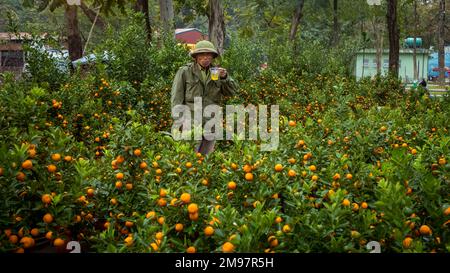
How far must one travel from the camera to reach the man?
18.4ft

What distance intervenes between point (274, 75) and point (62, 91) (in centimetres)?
645

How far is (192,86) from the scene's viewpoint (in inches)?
222

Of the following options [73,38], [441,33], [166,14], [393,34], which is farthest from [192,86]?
[441,33]

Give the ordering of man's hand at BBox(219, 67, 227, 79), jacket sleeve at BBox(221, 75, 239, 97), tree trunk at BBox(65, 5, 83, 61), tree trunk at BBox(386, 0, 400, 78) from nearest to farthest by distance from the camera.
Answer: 1. man's hand at BBox(219, 67, 227, 79)
2. jacket sleeve at BBox(221, 75, 239, 97)
3. tree trunk at BBox(386, 0, 400, 78)
4. tree trunk at BBox(65, 5, 83, 61)

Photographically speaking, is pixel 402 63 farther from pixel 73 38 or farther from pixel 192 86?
pixel 192 86

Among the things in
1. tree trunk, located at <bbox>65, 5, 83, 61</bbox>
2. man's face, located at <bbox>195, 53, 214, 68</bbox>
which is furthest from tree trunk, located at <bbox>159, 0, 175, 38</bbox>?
man's face, located at <bbox>195, 53, 214, 68</bbox>

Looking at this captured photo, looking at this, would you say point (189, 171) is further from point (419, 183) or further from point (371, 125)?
point (371, 125)

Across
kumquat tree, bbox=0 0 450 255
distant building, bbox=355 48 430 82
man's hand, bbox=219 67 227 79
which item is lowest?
kumquat tree, bbox=0 0 450 255

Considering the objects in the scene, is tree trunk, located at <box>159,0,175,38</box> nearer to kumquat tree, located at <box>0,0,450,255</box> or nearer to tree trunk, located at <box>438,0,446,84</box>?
kumquat tree, located at <box>0,0,450,255</box>

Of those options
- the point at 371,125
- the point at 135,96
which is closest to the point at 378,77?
the point at 135,96

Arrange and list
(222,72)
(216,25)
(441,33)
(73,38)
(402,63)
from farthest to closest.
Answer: (402,63) → (441,33) → (73,38) → (216,25) → (222,72)

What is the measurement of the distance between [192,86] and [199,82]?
0.10 metres

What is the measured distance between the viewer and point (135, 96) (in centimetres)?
857
